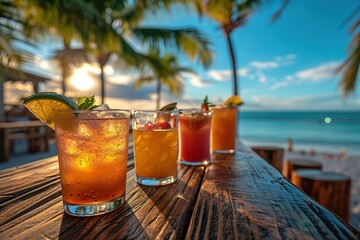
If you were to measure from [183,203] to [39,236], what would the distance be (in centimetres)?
29

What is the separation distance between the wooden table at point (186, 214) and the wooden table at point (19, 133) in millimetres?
4525

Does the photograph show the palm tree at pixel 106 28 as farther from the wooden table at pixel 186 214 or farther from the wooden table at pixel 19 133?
the wooden table at pixel 186 214

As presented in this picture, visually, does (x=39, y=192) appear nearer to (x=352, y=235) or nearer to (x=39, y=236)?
(x=39, y=236)

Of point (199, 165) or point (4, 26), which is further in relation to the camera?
point (4, 26)

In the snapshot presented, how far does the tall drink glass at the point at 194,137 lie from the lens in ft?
3.26

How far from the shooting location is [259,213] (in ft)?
1.56

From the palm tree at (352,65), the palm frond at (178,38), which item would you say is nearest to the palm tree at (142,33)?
the palm frond at (178,38)

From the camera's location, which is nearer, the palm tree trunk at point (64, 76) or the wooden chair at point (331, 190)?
the wooden chair at point (331, 190)

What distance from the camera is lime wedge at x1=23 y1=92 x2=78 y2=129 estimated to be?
0.48 m

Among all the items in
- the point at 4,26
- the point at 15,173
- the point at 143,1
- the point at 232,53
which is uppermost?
the point at 143,1

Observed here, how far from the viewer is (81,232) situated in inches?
16.2

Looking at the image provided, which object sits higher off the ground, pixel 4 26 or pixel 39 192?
pixel 4 26

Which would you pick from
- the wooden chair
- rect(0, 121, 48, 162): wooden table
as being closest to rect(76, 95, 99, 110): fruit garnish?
the wooden chair

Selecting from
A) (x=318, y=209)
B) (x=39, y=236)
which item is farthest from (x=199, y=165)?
(x=39, y=236)
